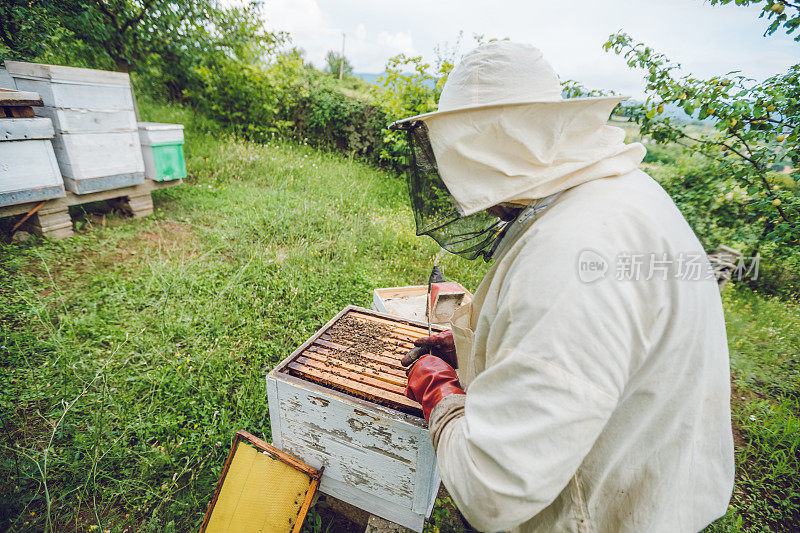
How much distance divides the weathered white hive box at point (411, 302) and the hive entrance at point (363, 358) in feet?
1.34

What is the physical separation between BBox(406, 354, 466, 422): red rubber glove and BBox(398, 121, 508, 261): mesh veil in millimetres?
478

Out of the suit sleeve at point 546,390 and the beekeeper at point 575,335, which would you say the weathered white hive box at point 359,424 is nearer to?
the beekeeper at point 575,335

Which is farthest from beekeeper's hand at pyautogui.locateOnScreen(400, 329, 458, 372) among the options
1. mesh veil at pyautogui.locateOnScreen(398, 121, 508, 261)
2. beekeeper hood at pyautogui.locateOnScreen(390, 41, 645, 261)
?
beekeeper hood at pyautogui.locateOnScreen(390, 41, 645, 261)

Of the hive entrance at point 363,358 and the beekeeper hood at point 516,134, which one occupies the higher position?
the beekeeper hood at point 516,134

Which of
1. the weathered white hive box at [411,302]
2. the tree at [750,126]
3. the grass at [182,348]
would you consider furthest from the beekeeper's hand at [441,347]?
the tree at [750,126]

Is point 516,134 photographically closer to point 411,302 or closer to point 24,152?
point 411,302

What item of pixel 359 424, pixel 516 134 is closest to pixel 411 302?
pixel 359 424

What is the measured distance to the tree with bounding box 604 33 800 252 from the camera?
109 inches

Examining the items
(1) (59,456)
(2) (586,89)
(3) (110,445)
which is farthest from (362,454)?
(2) (586,89)

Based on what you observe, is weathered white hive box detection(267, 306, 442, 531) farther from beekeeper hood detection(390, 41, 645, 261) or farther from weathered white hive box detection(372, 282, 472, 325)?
beekeeper hood detection(390, 41, 645, 261)

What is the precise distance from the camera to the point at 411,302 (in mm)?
3178

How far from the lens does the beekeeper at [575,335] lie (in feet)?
2.73

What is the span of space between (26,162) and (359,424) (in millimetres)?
4562

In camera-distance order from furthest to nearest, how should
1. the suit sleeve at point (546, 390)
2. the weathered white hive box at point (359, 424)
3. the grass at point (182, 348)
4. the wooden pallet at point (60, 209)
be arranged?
the wooden pallet at point (60, 209) < the grass at point (182, 348) < the weathered white hive box at point (359, 424) < the suit sleeve at point (546, 390)
